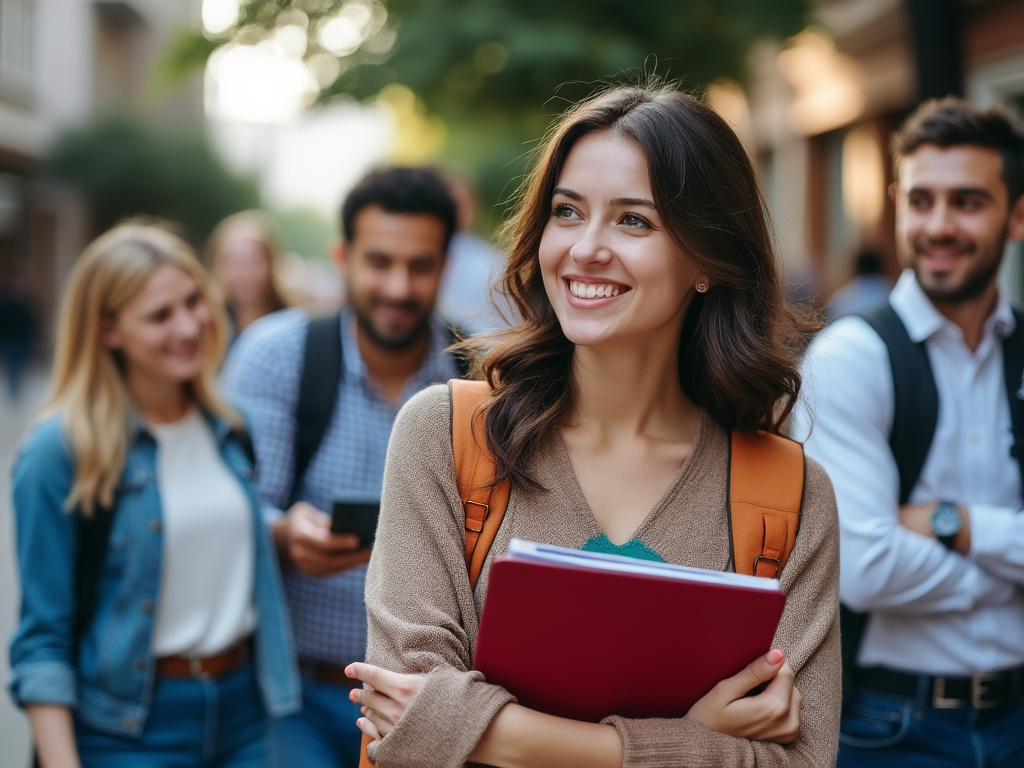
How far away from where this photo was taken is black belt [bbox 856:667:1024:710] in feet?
9.30

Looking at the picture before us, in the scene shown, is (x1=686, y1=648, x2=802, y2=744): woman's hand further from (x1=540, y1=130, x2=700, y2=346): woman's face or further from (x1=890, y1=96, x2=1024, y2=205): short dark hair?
(x1=890, y1=96, x2=1024, y2=205): short dark hair

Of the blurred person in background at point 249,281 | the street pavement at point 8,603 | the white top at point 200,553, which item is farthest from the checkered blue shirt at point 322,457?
the blurred person in background at point 249,281

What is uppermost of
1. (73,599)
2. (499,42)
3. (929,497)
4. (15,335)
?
(499,42)

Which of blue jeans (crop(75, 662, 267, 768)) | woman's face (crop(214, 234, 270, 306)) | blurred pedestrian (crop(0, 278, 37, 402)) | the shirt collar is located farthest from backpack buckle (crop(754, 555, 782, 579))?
blurred pedestrian (crop(0, 278, 37, 402))

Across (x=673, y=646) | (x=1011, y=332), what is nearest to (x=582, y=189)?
(x=673, y=646)

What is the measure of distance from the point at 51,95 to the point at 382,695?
31.5m

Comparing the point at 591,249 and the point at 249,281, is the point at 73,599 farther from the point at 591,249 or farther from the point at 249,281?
the point at 249,281

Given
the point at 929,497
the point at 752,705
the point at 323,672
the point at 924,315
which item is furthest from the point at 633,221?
the point at 323,672

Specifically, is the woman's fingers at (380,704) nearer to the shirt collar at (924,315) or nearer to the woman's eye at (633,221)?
the woman's eye at (633,221)

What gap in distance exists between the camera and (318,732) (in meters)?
3.38

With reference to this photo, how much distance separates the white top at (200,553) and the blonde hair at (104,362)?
6.2 inches

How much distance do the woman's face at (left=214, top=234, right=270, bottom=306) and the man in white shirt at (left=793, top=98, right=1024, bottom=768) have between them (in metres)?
5.01

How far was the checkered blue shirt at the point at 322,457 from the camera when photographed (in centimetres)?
344

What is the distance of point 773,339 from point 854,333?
705 millimetres
